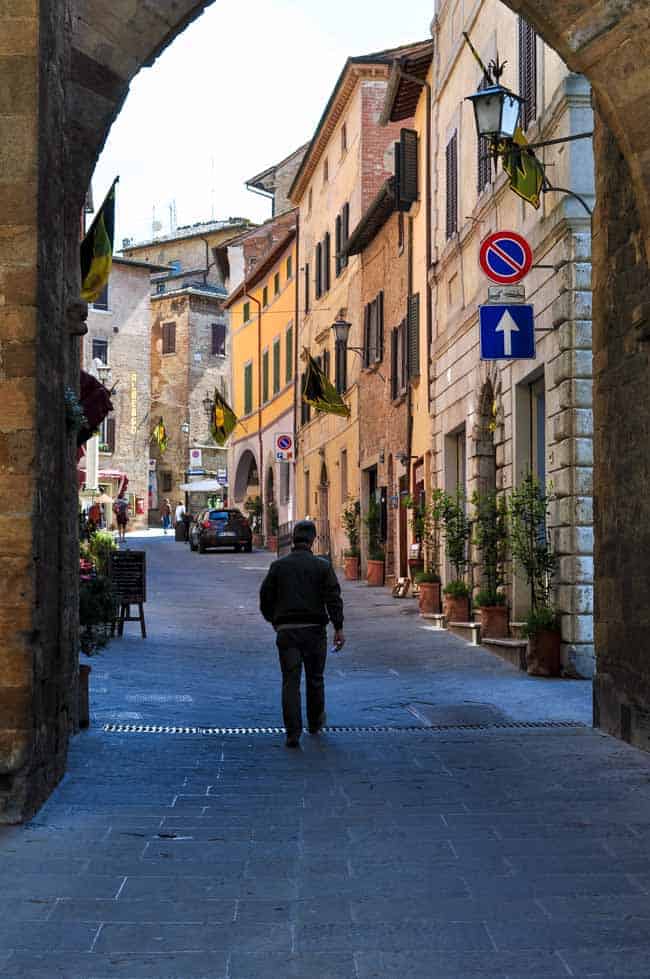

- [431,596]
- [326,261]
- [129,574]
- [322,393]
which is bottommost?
[431,596]

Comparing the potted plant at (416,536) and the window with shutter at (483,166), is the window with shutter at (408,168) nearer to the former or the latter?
Result: the potted plant at (416,536)

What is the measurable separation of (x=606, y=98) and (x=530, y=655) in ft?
22.3

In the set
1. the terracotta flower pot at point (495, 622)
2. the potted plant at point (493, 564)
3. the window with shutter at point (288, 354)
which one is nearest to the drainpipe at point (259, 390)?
the window with shutter at point (288, 354)

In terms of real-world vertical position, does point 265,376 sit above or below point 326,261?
below

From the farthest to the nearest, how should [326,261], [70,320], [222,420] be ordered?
[222,420] → [326,261] → [70,320]

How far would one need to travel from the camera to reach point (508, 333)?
13734 millimetres

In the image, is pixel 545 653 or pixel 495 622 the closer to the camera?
pixel 545 653

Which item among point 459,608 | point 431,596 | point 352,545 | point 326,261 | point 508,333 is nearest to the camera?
point 508,333

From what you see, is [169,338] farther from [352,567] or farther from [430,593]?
[430,593]

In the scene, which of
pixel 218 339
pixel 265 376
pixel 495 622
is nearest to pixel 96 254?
pixel 495 622

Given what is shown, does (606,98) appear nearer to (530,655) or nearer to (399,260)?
(530,655)

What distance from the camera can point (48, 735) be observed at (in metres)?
7.30

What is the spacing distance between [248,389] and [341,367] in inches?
654

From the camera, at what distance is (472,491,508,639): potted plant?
15.3 meters
